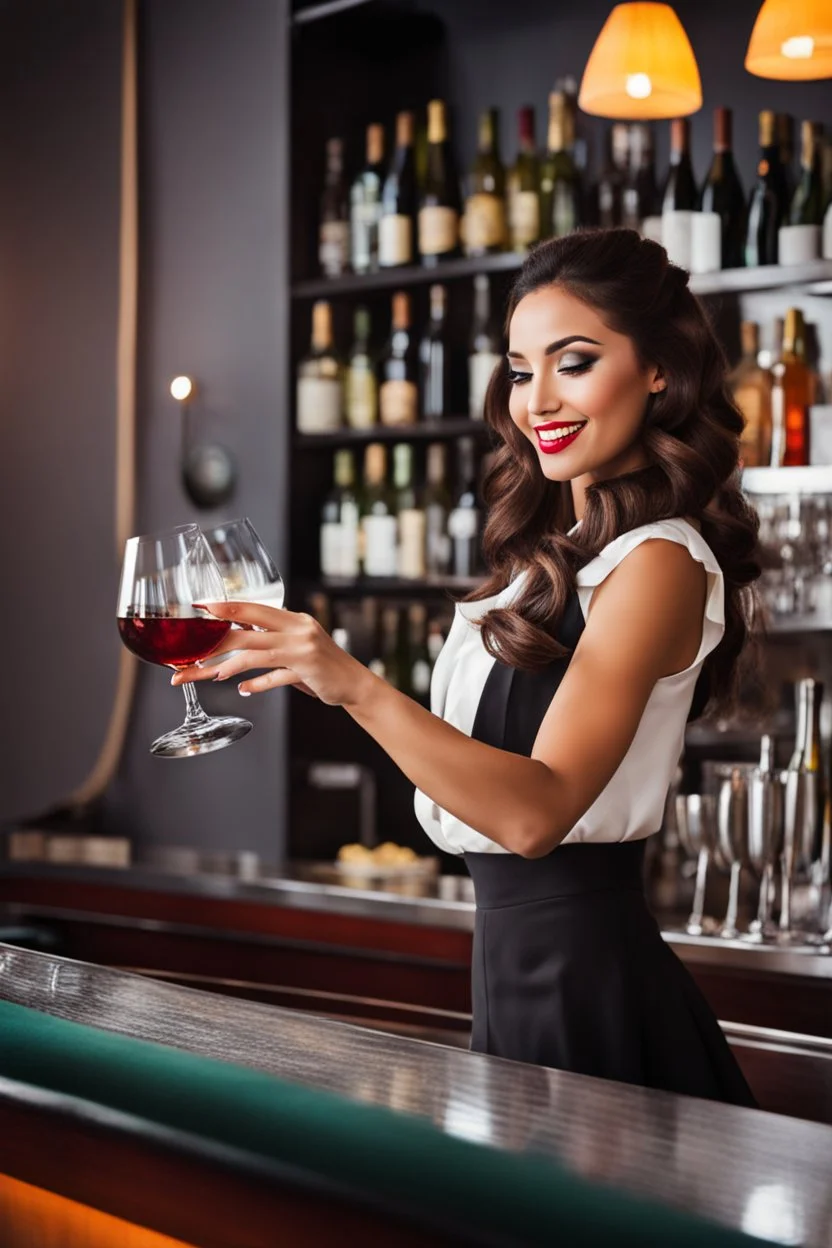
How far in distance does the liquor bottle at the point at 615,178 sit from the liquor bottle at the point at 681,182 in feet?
0.39

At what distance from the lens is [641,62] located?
2584 millimetres

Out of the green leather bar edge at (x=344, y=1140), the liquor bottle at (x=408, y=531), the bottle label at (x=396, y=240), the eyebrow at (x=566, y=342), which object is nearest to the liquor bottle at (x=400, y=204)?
the bottle label at (x=396, y=240)

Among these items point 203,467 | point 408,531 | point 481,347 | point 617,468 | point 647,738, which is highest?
point 481,347

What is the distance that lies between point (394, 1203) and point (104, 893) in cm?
263

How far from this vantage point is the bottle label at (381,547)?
3.52 meters

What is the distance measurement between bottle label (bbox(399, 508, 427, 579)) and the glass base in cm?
207

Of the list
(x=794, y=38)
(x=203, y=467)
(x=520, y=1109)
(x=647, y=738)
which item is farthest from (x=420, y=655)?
(x=520, y=1109)

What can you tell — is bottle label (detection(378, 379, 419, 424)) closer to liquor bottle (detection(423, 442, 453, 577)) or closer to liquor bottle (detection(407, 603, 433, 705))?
liquor bottle (detection(423, 442, 453, 577))

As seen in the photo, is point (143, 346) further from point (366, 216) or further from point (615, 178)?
point (615, 178)

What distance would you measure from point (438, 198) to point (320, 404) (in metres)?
0.58

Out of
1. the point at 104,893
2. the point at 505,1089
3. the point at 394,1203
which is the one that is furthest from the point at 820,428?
the point at 394,1203

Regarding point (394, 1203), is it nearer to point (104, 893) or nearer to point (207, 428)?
point (104, 893)

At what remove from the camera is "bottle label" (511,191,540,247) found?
3.38m

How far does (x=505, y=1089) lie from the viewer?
1116 mm
